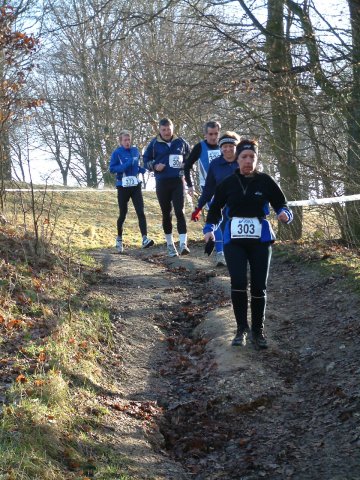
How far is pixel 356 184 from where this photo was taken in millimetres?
10531

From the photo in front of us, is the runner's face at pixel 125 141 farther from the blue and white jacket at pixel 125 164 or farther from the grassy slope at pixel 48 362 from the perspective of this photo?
the grassy slope at pixel 48 362

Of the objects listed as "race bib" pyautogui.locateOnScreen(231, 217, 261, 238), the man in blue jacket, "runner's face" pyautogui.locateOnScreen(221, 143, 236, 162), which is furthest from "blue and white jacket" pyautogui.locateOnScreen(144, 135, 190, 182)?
"race bib" pyautogui.locateOnScreen(231, 217, 261, 238)

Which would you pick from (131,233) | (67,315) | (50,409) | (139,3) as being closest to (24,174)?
(67,315)

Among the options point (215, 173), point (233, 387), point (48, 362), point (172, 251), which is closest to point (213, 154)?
point (215, 173)

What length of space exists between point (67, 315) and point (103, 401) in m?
1.91

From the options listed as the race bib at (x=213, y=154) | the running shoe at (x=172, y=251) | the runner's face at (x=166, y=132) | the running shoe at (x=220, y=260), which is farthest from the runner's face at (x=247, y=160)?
the running shoe at (x=172, y=251)

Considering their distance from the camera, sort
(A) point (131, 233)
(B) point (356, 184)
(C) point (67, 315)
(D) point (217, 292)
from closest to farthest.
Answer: (C) point (67, 315) < (D) point (217, 292) < (B) point (356, 184) < (A) point (131, 233)

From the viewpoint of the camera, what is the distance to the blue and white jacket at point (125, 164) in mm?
11961

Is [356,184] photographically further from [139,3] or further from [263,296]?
[139,3]

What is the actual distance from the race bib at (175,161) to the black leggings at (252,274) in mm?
4791

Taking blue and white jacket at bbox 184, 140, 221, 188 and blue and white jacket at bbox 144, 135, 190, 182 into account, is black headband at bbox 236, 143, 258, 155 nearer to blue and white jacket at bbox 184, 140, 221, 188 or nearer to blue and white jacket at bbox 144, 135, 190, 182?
blue and white jacket at bbox 184, 140, 221, 188

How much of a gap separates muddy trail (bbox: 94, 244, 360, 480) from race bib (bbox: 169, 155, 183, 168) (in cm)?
281

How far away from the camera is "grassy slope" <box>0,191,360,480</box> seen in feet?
13.2

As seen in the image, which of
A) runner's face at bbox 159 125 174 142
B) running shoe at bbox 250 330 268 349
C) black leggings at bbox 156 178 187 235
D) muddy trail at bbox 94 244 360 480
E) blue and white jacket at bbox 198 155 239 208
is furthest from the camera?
black leggings at bbox 156 178 187 235
